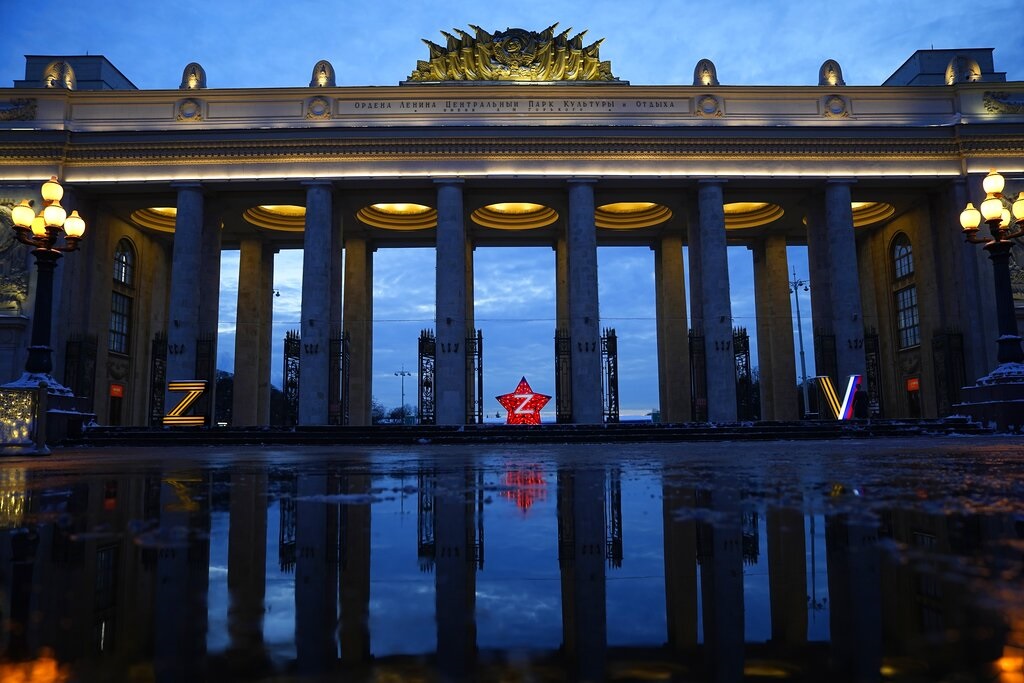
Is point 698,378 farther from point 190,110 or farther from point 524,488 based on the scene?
point 524,488

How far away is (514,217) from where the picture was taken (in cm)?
3222

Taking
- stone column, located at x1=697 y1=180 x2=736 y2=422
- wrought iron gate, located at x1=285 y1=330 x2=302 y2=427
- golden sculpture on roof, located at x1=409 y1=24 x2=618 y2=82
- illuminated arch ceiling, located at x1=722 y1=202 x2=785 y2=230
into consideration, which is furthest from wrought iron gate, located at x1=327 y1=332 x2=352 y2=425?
illuminated arch ceiling, located at x1=722 y1=202 x2=785 y2=230

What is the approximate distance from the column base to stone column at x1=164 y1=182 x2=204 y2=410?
25.3 meters

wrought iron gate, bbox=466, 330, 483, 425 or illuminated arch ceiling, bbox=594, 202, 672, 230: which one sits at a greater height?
illuminated arch ceiling, bbox=594, 202, 672, 230

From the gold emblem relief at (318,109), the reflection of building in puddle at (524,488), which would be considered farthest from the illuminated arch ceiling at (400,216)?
the reflection of building in puddle at (524,488)

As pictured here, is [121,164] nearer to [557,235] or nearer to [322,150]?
[322,150]

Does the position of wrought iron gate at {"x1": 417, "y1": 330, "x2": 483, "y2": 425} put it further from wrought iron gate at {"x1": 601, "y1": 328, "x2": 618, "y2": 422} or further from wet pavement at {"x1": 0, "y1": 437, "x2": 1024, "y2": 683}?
wet pavement at {"x1": 0, "y1": 437, "x2": 1024, "y2": 683}

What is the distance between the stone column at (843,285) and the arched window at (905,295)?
6.09m

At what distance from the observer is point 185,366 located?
990 inches

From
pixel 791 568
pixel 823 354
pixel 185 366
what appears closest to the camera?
pixel 791 568

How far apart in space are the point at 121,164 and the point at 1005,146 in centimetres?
3508

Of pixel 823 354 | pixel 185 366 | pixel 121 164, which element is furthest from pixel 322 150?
pixel 823 354

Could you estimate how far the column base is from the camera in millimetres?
15445

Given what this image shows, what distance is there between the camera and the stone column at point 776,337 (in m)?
30.8
